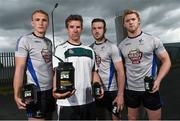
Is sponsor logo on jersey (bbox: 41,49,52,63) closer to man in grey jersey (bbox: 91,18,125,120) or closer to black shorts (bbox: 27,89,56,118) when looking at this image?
black shorts (bbox: 27,89,56,118)

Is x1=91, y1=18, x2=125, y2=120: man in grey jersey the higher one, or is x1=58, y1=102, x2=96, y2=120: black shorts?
x1=91, y1=18, x2=125, y2=120: man in grey jersey

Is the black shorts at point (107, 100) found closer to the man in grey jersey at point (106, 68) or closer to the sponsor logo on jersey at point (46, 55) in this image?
the man in grey jersey at point (106, 68)

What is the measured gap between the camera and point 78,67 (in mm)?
5098

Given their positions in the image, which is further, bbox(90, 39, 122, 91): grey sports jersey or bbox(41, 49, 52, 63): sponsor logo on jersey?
bbox(90, 39, 122, 91): grey sports jersey

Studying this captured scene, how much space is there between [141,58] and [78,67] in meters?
1.41

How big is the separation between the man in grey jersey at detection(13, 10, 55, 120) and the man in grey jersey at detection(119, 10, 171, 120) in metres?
1.41

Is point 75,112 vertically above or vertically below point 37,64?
below

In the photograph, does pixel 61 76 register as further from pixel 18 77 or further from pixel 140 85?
pixel 140 85

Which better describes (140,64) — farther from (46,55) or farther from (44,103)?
(44,103)

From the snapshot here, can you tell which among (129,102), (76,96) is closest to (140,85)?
(129,102)

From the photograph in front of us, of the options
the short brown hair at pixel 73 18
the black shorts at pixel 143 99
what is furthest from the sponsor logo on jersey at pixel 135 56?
the short brown hair at pixel 73 18

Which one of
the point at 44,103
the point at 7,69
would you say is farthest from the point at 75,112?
the point at 7,69

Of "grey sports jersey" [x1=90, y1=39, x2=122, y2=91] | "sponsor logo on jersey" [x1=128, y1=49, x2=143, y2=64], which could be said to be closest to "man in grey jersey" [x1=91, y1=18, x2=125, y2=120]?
"grey sports jersey" [x1=90, y1=39, x2=122, y2=91]

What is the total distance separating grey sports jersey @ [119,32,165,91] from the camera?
6043mm
